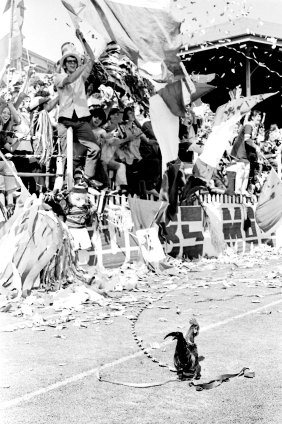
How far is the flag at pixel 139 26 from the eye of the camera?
8383mm

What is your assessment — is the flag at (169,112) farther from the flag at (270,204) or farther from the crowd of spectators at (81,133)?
the flag at (270,204)

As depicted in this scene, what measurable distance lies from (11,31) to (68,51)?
7.94 ft

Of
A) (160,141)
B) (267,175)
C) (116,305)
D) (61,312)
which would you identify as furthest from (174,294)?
A: (267,175)

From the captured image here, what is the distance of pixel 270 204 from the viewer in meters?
14.3

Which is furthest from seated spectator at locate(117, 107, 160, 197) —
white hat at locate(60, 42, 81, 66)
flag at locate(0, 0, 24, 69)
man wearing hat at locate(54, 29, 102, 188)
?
flag at locate(0, 0, 24, 69)

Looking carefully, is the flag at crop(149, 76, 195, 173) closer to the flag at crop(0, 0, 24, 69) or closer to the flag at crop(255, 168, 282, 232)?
the flag at crop(0, 0, 24, 69)

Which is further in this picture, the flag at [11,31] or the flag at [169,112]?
the flag at [169,112]

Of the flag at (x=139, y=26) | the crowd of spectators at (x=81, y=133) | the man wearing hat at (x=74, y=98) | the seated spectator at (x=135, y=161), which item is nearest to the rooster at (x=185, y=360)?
the flag at (x=139, y=26)

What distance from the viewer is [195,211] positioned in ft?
41.3

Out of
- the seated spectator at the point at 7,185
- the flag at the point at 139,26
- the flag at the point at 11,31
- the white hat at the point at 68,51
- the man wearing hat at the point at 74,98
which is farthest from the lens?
the white hat at the point at 68,51

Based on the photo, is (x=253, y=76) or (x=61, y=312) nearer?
(x=61, y=312)

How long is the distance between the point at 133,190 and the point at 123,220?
1.52m

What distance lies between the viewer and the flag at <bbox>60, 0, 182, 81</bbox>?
8383 mm

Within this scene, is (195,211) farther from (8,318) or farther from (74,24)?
(8,318)
